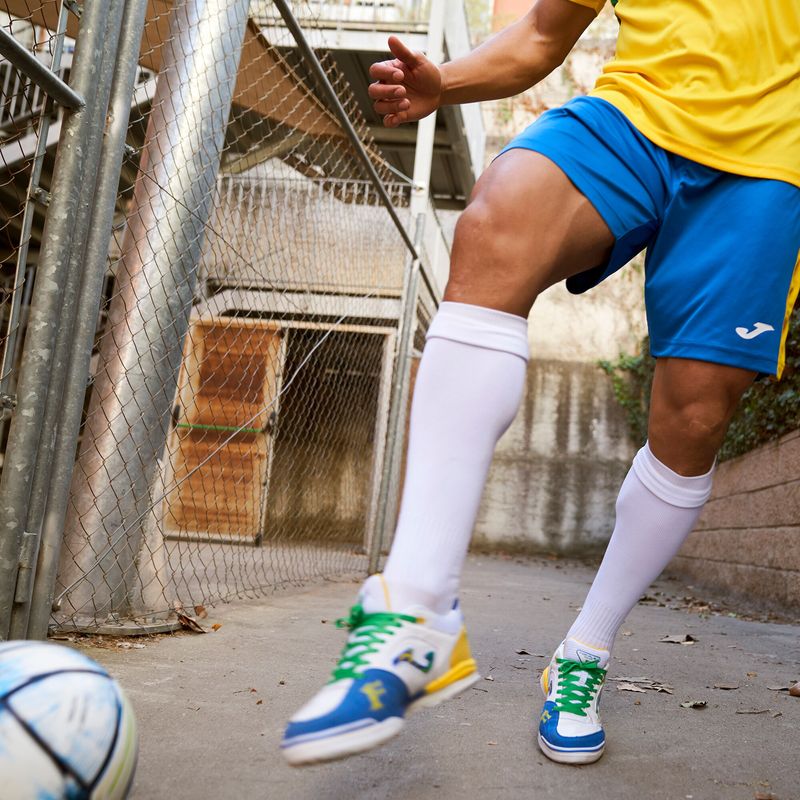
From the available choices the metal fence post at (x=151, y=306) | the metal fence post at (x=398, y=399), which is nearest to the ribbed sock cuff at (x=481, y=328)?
the metal fence post at (x=151, y=306)

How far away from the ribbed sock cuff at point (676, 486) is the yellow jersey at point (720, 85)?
1.96 ft

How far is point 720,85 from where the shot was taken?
1.44 m

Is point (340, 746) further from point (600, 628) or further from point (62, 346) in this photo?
point (62, 346)

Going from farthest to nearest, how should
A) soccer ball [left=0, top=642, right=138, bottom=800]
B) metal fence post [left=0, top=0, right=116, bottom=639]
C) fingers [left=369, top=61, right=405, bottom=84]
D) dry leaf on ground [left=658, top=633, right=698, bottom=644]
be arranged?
dry leaf on ground [left=658, top=633, right=698, bottom=644] < metal fence post [left=0, top=0, right=116, bottom=639] < fingers [left=369, top=61, right=405, bottom=84] < soccer ball [left=0, top=642, right=138, bottom=800]

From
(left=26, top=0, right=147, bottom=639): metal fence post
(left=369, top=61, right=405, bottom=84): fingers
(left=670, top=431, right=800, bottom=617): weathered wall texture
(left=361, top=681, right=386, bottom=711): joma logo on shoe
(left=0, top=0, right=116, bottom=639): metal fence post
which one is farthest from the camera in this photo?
(left=670, top=431, right=800, bottom=617): weathered wall texture

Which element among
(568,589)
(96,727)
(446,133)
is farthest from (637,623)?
(446,133)

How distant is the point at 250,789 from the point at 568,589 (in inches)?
201

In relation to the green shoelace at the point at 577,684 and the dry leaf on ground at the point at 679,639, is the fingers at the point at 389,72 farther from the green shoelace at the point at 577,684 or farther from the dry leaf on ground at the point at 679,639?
the dry leaf on ground at the point at 679,639

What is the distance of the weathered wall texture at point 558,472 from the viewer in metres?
11.1

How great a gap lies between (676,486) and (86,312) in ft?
4.84

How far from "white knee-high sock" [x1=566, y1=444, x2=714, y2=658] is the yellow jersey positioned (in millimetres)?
626

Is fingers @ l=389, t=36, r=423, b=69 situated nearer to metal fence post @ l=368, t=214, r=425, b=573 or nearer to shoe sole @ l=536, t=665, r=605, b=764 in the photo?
shoe sole @ l=536, t=665, r=605, b=764

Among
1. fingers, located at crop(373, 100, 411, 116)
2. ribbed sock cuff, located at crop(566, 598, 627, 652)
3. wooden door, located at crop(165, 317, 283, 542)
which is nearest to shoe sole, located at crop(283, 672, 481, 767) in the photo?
ribbed sock cuff, located at crop(566, 598, 627, 652)

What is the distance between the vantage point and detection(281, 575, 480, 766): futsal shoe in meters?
0.99
